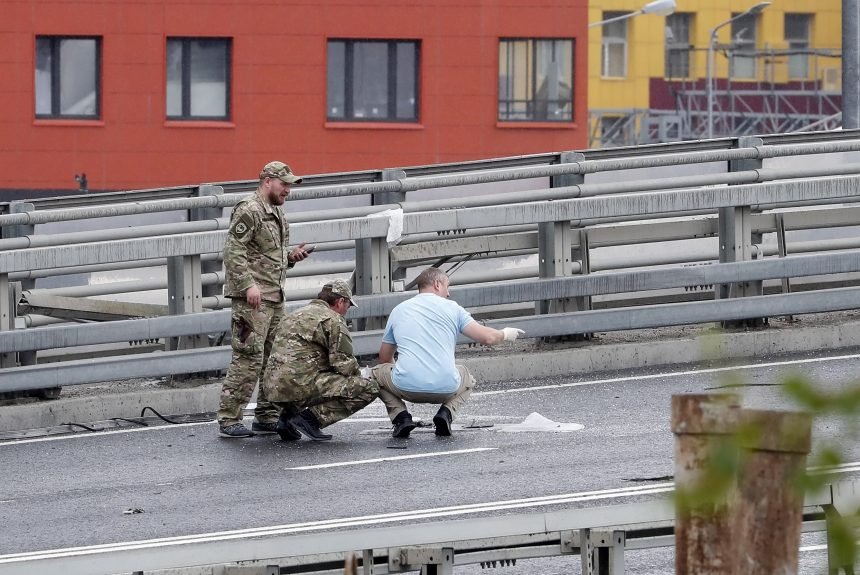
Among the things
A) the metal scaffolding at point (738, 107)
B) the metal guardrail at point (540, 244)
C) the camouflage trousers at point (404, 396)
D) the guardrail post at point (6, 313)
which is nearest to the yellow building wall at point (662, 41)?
the metal scaffolding at point (738, 107)

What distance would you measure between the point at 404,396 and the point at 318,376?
1.68 ft

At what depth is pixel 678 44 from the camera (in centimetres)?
6475

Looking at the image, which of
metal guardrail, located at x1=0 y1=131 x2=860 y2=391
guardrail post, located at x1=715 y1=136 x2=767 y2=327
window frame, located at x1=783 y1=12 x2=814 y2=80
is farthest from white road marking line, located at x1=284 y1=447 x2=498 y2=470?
window frame, located at x1=783 y1=12 x2=814 y2=80

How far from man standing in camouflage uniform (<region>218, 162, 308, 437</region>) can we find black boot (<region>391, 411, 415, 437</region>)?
80cm

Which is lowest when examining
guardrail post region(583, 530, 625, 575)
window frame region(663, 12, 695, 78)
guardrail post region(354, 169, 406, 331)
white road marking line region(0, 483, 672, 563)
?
white road marking line region(0, 483, 672, 563)

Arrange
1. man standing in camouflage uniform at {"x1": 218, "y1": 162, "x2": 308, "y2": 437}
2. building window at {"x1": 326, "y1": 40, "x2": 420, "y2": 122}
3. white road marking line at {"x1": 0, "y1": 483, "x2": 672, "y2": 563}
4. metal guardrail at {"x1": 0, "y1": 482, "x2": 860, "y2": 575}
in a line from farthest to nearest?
1. building window at {"x1": 326, "y1": 40, "x2": 420, "y2": 122}
2. man standing in camouflage uniform at {"x1": 218, "y1": 162, "x2": 308, "y2": 437}
3. white road marking line at {"x1": 0, "y1": 483, "x2": 672, "y2": 563}
4. metal guardrail at {"x1": 0, "y1": 482, "x2": 860, "y2": 575}

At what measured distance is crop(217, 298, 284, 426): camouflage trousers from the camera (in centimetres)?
1003

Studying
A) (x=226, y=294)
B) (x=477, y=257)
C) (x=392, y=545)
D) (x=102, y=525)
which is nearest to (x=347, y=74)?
(x=477, y=257)

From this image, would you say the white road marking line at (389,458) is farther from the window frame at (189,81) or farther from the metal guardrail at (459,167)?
the window frame at (189,81)

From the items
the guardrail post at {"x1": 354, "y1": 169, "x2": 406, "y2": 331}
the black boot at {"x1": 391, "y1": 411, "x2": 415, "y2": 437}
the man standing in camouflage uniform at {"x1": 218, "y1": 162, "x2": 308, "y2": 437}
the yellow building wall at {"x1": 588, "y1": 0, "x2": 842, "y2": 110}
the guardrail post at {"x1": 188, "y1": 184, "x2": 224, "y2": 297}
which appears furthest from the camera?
the yellow building wall at {"x1": 588, "y1": 0, "x2": 842, "y2": 110}

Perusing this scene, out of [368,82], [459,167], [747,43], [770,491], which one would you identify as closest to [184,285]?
[459,167]

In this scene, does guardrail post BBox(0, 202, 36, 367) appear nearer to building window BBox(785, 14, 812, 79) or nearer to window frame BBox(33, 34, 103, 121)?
window frame BBox(33, 34, 103, 121)

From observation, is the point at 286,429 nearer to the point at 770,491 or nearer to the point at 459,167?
the point at 459,167

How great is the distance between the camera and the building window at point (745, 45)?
211 feet
